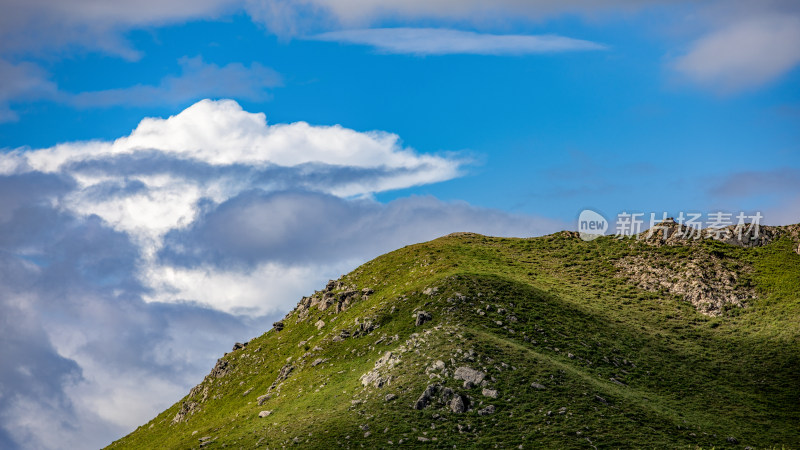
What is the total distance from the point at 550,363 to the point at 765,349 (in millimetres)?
34495

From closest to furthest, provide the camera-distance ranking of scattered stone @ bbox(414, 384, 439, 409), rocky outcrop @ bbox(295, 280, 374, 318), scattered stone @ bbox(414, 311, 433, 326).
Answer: scattered stone @ bbox(414, 384, 439, 409) < scattered stone @ bbox(414, 311, 433, 326) < rocky outcrop @ bbox(295, 280, 374, 318)

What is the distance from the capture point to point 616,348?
7800 cm

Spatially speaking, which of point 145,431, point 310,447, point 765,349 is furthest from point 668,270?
point 145,431

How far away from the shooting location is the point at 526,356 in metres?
68.4

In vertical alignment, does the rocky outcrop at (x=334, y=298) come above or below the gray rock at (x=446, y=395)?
above

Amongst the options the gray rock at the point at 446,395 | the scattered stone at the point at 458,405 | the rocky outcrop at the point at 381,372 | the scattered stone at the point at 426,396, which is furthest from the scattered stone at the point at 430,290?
the scattered stone at the point at 458,405

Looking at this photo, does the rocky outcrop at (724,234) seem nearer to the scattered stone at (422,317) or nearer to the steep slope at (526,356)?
the steep slope at (526,356)

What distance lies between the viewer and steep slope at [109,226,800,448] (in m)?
60.3

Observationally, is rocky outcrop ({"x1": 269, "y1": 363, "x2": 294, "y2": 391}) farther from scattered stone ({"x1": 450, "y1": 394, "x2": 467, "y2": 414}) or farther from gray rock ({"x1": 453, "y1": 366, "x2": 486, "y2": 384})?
scattered stone ({"x1": 450, "y1": 394, "x2": 467, "y2": 414})

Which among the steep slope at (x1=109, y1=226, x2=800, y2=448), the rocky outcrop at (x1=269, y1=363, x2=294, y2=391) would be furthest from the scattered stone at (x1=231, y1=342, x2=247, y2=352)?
the rocky outcrop at (x1=269, y1=363, x2=294, y2=391)

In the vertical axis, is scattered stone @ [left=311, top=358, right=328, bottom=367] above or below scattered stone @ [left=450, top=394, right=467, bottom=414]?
above

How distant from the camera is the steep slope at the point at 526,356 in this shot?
60.3 m

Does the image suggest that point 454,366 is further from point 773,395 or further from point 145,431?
point 145,431

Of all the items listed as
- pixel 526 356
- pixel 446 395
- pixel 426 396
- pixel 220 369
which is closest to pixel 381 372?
pixel 426 396
